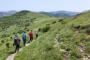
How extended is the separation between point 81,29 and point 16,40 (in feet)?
25.3

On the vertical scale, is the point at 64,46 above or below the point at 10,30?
above

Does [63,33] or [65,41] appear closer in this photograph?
[65,41]

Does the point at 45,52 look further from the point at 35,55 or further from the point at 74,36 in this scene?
the point at 74,36

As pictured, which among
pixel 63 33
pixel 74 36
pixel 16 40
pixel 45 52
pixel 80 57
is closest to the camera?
pixel 80 57

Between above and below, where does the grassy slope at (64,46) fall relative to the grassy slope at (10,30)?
above

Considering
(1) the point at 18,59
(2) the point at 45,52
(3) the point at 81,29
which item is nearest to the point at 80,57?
(2) the point at 45,52

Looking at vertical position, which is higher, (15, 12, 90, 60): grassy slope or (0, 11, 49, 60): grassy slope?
(15, 12, 90, 60): grassy slope

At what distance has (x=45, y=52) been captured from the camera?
21.0 metres

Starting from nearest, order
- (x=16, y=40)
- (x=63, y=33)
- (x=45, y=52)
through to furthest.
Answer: (x=45, y=52) < (x=63, y=33) < (x=16, y=40)

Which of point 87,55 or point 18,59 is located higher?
point 87,55

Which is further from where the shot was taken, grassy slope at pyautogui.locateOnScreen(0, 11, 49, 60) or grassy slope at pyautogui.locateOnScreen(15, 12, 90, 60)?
grassy slope at pyautogui.locateOnScreen(0, 11, 49, 60)

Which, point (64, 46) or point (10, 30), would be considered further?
point (10, 30)

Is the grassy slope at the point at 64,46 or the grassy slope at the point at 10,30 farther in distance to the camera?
the grassy slope at the point at 10,30

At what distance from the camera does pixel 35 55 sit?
21469 millimetres
